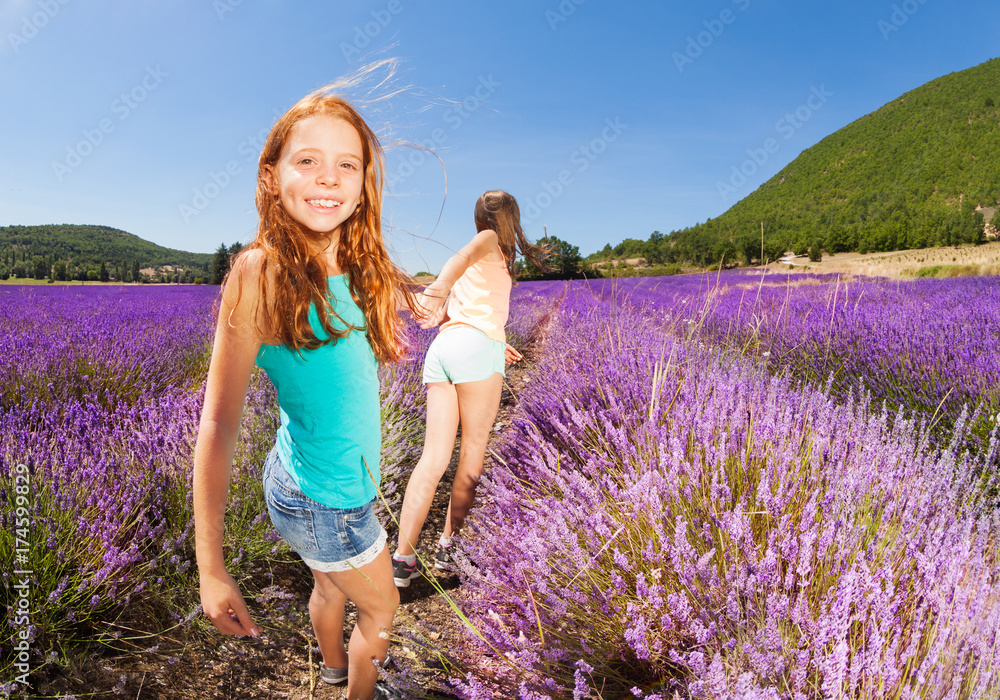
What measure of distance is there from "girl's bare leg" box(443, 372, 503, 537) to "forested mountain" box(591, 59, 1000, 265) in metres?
40.0

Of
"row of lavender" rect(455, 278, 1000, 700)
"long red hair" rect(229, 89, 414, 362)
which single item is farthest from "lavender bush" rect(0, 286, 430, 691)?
"long red hair" rect(229, 89, 414, 362)

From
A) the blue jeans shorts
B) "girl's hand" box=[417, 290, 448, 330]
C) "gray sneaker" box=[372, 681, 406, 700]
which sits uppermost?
"girl's hand" box=[417, 290, 448, 330]

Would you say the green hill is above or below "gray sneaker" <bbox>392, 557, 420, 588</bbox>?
above

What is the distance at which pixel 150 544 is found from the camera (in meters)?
1.72

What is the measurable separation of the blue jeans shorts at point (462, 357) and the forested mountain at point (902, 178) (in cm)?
3996

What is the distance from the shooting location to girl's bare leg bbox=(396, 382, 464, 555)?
193 centimetres

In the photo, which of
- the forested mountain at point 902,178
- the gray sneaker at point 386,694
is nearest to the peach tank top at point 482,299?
the gray sneaker at point 386,694

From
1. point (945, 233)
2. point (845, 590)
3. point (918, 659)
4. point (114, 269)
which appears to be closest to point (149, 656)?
point (845, 590)

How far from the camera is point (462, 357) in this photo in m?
1.96

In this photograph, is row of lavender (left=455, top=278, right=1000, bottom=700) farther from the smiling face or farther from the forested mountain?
the forested mountain

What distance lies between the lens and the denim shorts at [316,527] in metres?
1.05

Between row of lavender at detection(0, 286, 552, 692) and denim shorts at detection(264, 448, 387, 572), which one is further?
row of lavender at detection(0, 286, 552, 692)

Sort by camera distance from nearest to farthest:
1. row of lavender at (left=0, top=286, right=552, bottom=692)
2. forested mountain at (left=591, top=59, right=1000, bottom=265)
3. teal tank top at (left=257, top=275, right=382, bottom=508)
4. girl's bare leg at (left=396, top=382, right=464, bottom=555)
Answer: teal tank top at (left=257, top=275, right=382, bottom=508) → row of lavender at (left=0, top=286, right=552, bottom=692) → girl's bare leg at (left=396, top=382, right=464, bottom=555) → forested mountain at (left=591, top=59, right=1000, bottom=265)

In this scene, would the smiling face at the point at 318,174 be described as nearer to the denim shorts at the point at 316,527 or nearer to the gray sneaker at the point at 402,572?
the denim shorts at the point at 316,527
